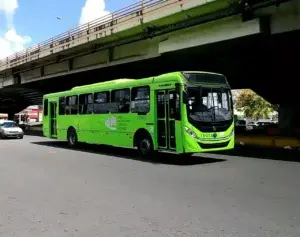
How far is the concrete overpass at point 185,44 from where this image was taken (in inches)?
603

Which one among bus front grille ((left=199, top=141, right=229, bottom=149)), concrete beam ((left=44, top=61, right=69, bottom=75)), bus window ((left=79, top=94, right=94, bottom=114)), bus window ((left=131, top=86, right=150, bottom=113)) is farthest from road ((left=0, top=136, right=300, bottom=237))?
concrete beam ((left=44, top=61, right=69, bottom=75))

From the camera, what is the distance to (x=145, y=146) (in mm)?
13602

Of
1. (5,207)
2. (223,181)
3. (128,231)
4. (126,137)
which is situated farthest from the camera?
(126,137)

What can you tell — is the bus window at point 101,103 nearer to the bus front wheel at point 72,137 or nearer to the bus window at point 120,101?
the bus window at point 120,101

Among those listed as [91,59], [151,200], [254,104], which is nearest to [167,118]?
[151,200]

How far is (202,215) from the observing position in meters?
5.83

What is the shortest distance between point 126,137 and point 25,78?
2691 cm

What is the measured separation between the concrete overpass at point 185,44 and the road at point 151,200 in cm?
649

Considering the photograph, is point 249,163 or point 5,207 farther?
point 249,163

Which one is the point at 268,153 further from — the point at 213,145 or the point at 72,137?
the point at 72,137

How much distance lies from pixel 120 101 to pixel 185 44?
17.7 ft

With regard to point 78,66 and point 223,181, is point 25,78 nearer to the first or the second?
point 78,66

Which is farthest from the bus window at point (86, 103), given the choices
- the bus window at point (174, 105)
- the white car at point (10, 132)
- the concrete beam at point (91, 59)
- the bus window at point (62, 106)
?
the white car at point (10, 132)

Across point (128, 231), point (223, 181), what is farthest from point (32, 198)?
point (223, 181)
